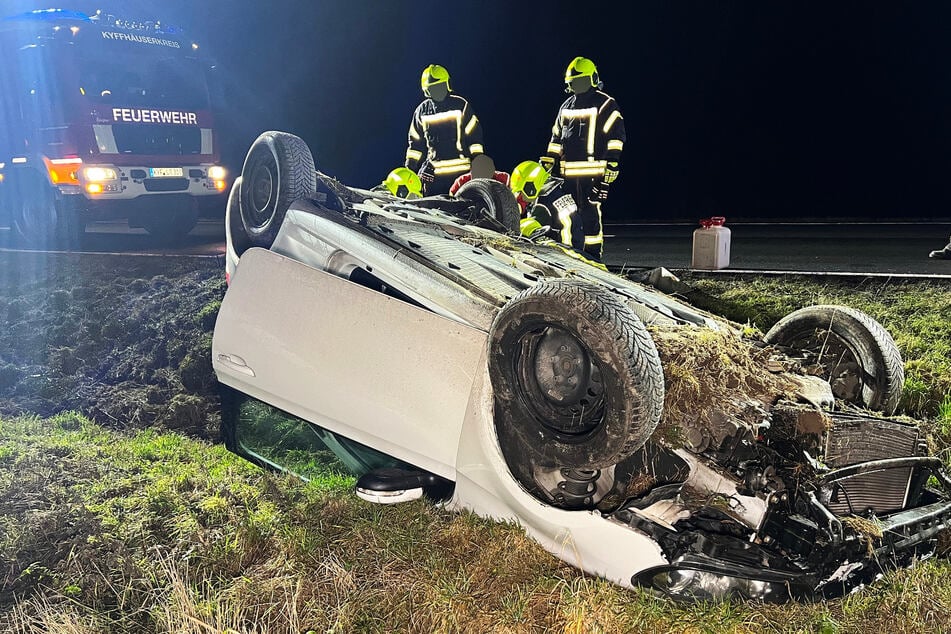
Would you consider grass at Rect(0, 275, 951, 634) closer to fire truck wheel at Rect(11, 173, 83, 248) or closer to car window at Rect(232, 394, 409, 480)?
car window at Rect(232, 394, 409, 480)

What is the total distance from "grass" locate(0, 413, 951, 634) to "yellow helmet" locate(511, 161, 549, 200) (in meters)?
3.68

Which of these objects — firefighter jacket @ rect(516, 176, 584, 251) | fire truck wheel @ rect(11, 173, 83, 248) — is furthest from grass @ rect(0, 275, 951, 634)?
fire truck wheel @ rect(11, 173, 83, 248)

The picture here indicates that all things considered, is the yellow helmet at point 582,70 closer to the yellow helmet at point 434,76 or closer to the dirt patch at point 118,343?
the yellow helmet at point 434,76

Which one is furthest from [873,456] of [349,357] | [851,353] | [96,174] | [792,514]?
[96,174]

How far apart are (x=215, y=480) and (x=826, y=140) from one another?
1142cm

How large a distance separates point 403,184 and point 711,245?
295cm

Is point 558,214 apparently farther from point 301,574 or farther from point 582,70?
point 301,574

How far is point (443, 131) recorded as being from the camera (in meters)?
6.64

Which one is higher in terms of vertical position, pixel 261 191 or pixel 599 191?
pixel 261 191

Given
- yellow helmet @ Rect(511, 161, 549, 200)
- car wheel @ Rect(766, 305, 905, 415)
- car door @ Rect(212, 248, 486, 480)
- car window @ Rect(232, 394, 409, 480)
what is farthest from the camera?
yellow helmet @ Rect(511, 161, 549, 200)

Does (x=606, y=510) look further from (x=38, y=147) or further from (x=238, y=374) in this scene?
(x=38, y=147)

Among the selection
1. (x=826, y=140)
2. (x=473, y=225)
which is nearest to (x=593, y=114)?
(x=473, y=225)

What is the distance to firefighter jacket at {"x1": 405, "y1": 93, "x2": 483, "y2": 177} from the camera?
6.57m

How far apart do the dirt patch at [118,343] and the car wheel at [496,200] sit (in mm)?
1878
